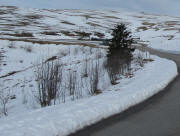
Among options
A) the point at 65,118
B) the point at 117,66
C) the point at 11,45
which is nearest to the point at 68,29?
the point at 11,45

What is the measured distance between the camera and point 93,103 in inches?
187

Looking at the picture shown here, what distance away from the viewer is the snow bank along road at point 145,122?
3.54 m

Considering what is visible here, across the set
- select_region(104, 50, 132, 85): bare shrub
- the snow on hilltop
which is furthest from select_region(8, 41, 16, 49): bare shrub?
select_region(104, 50, 132, 85): bare shrub

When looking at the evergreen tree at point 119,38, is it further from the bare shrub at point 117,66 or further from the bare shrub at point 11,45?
the bare shrub at point 11,45

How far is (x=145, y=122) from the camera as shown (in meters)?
3.99

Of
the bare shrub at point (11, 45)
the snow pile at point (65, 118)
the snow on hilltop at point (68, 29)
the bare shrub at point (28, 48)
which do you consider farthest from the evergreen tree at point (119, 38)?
the bare shrub at point (11, 45)

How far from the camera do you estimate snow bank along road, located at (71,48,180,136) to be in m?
3.54

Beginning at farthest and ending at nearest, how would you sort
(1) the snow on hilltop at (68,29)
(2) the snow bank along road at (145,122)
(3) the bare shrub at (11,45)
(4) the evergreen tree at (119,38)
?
(1) the snow on hilltop at (68,29)
(3) the bare shrub at (11,45)
(4) the evergreen tree at (119,38)
(2) the snow bank along road at (145,122)

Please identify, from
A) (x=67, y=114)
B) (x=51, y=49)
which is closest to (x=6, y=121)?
(x=67, y=114)

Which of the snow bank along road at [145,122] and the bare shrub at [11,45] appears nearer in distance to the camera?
the snow bank along road at [145,122]

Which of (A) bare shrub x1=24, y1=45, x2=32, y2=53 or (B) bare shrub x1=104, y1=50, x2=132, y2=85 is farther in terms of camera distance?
(A) bare shrub x1=24, y1=45, x2=32, y2=53

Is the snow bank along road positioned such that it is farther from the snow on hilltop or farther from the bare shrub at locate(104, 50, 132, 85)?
the snow on hilltop

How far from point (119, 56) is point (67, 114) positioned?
7677 mm

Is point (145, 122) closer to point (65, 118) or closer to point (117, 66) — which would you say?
point (65, 118)
